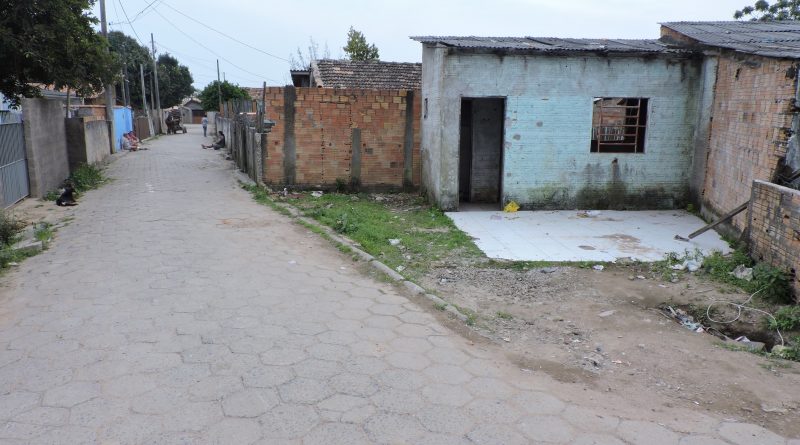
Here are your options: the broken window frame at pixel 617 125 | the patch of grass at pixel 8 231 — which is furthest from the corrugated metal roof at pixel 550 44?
the patch of grass at pixel 8 231

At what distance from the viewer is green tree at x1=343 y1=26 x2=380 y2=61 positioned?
31328mm

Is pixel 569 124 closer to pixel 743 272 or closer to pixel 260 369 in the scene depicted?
Answer: pixel 743 272

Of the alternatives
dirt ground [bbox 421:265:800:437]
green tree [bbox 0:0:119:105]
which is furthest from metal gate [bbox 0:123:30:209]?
dirt ground [bbox 421:265:800:437]

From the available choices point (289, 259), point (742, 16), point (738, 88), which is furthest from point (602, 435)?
point (742, 16)

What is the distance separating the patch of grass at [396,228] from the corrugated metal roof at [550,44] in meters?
3.09

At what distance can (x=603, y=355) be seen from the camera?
4.80m

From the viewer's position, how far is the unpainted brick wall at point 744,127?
7.78 meters

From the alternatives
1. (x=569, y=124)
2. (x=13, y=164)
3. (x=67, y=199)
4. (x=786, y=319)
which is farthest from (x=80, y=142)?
(x=786, y=319)

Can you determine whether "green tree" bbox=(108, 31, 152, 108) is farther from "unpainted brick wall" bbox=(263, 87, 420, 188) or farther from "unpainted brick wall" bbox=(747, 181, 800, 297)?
"unpainted brick wall" bbox=(747, 181, 800, 297)

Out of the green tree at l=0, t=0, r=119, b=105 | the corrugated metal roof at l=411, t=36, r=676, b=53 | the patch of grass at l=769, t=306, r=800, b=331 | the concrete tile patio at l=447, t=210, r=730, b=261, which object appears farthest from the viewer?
the green tree at l=0, t=0, r=119, b=105

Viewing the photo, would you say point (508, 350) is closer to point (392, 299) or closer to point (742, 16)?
point (392, 299)

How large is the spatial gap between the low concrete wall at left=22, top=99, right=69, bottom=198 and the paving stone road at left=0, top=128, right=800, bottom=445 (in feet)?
18.3

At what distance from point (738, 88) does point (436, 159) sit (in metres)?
5.11

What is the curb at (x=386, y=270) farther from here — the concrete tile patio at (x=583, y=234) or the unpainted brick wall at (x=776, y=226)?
the unpainted brick wall at (x=776, y=226)
